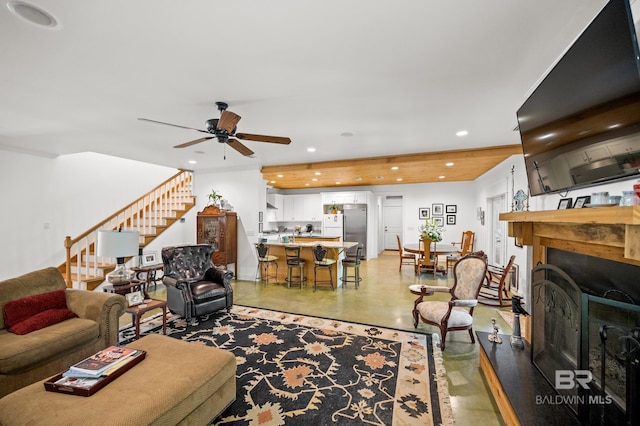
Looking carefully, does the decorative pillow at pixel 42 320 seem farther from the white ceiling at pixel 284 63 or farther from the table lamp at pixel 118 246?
the white ceiling at pixel 284 63

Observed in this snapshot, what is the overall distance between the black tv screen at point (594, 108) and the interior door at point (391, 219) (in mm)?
8568

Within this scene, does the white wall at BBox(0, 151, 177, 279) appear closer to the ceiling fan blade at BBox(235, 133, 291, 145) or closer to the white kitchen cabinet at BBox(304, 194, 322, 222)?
the ceiling fan blade at BBox(235, 133, 291, 145)

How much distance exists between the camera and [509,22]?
1732 mm

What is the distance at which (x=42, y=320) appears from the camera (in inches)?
93.0

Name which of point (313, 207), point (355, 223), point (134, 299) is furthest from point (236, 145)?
point (313, 207)

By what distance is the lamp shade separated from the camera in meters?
3.10

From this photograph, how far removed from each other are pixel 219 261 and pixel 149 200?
7.54 ft

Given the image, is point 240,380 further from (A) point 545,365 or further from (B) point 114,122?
(B) point 114,122

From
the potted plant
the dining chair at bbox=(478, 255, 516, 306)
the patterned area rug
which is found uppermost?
the potted plant

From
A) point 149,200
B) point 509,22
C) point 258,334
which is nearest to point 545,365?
point 509,22

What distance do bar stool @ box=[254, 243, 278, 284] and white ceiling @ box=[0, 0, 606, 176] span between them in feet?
8.41

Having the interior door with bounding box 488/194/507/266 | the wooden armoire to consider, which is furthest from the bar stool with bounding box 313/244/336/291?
the interior door with bounding box 488/194/507/266

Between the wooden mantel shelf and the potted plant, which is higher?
the potted plant

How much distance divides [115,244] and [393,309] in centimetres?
381
